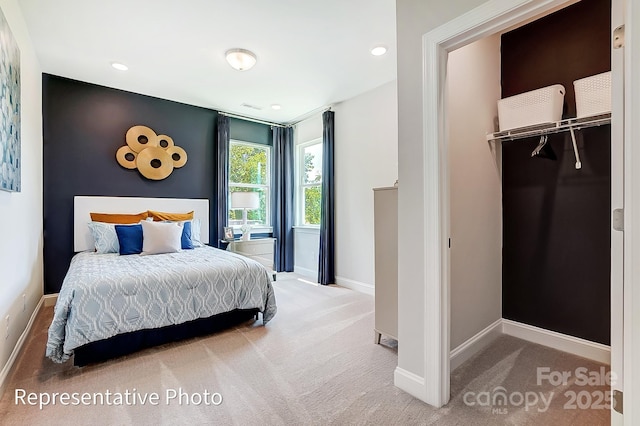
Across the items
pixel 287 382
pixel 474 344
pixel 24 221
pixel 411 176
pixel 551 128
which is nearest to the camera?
pixel 411 176

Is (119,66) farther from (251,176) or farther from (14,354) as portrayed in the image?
(14,354)

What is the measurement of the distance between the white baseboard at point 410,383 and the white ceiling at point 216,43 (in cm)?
261

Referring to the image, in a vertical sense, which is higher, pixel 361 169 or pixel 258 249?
pixel 361 169

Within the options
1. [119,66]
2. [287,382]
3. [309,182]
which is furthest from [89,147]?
[287,382]

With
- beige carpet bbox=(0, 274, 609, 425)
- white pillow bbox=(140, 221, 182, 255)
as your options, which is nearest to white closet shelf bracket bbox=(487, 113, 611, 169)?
beige carpet bbox=(0, 274, 609, 425)

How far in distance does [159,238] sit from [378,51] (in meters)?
3.03

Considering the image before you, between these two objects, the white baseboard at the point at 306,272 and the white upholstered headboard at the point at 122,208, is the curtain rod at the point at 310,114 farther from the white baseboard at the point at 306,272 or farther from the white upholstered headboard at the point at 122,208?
the white baseboard at the point at 306,272

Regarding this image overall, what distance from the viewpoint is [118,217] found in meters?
Result: 3.75

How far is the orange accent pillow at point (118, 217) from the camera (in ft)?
12.0

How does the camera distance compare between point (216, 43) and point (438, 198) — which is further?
point (216, 43)

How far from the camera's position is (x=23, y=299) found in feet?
8.14

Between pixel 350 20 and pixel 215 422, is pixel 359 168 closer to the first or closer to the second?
pixel 350 20

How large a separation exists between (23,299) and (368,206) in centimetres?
357

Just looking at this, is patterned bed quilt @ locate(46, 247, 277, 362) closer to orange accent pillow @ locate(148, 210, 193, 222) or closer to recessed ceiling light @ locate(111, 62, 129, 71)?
orange accent pillow @ locate(148, 210, 193, 222)
